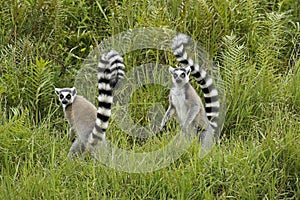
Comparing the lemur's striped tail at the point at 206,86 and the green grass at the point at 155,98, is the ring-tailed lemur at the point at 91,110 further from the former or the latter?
the lemur's striped tail at the point at 206,86

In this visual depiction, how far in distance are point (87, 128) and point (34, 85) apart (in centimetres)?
74

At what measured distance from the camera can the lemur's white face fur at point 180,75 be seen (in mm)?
5465

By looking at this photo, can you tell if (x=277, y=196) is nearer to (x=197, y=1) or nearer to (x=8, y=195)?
(x=8, y=195)

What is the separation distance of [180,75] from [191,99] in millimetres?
232

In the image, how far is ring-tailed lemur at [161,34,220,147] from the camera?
5512 mm

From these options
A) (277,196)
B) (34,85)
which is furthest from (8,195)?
(277,196)

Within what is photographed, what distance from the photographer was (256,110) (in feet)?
18.7

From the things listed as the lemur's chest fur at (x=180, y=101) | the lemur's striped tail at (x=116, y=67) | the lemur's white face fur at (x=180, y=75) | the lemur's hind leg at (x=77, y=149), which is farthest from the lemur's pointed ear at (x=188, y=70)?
the lemur's hind leg at (x=77, y=149)

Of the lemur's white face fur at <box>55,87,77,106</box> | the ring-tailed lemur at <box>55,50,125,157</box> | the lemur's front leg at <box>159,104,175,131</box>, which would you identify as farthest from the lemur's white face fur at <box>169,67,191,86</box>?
the lemur's white face fur at <box>55,87,77,106</box>

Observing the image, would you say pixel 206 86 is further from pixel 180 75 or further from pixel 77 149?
pixel 77 149

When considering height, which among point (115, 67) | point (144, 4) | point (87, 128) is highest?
point (144, 4)

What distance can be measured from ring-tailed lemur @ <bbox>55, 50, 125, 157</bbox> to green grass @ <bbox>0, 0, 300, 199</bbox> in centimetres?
15

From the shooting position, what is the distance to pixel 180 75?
18.0 ft

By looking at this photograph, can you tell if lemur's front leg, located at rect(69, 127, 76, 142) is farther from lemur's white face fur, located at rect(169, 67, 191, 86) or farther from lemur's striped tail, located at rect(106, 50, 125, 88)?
lemur's white face fur, located at rect(169, 67, 191, 86)
